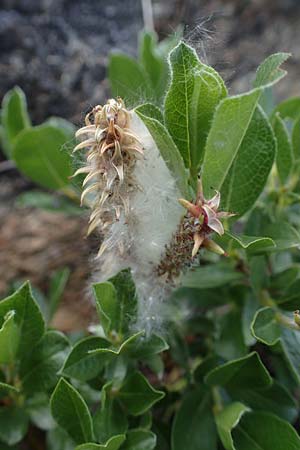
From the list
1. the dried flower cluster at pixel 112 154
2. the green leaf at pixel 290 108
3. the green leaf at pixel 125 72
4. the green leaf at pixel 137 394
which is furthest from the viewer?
the green leaf at pixel 125 72

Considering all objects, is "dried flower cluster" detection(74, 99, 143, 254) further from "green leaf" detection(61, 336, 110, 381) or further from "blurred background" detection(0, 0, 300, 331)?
"blurred background" detection(0, 0, 300, 331)

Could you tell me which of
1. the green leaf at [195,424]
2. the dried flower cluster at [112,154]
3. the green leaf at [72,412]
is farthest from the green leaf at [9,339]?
the green leaf at [195,424]

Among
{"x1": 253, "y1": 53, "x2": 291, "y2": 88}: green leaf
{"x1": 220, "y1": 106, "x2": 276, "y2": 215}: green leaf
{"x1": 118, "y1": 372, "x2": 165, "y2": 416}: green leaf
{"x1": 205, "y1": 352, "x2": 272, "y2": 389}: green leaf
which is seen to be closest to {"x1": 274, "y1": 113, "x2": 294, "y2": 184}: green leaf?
{"x1": 220, "y1": 106, "x2": 276, "y2": 215}: green leaf

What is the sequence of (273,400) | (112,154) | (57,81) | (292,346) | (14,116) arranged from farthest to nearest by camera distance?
(57,81) → (14,116) → (273,400) → (292,346) → (112,154)

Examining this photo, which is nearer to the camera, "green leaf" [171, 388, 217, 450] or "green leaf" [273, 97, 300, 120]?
"green leaf" [171, 388, 217, 450]

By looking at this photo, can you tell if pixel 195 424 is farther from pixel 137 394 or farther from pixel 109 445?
pixel 109 445

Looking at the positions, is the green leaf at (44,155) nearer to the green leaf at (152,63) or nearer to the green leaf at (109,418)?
the green leaf at (152,63)

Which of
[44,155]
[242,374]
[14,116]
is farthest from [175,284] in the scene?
[14,116]
